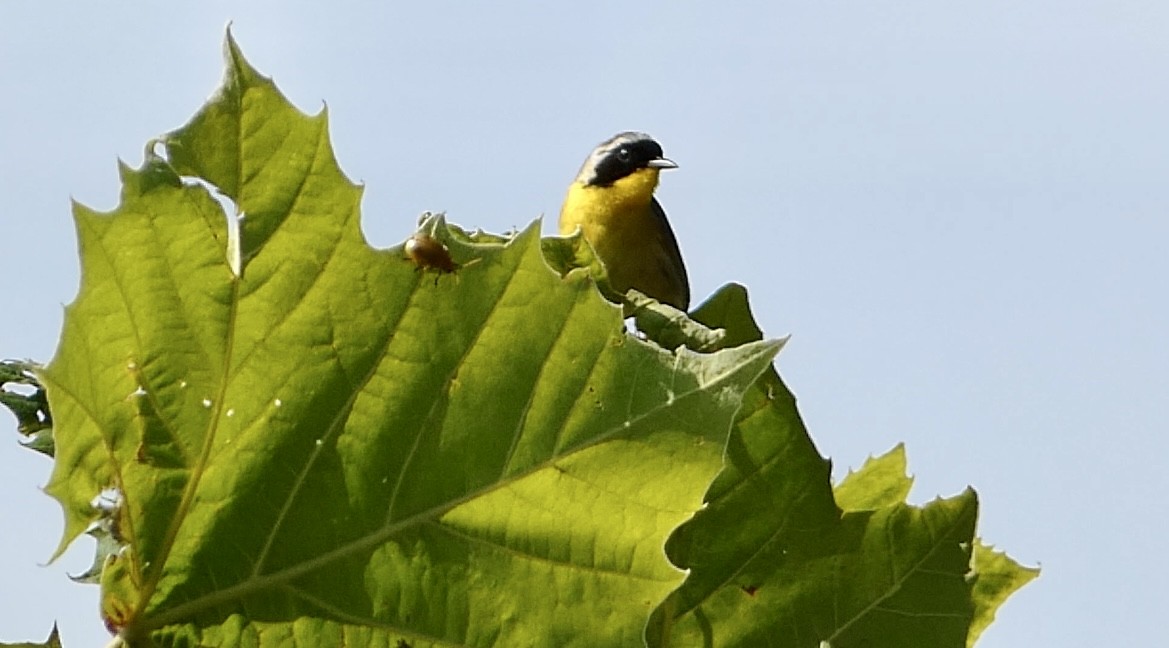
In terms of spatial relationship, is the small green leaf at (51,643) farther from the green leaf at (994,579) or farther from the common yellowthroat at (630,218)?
the common yellowthroat at (630,218)

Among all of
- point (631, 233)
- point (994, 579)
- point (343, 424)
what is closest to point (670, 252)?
point (631, 233)

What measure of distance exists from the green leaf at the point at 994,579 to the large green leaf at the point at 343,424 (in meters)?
1.19

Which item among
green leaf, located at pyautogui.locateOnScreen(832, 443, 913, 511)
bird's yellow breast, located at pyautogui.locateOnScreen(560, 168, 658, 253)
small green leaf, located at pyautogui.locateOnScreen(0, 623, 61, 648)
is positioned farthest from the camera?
bird's yellow breast, located at pyautogui.locateOnScreen(560, 168, 658, 253)

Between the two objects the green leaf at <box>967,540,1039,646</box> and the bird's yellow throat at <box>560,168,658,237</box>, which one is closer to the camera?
the green leaf at <box>967,540,1039,646</box>

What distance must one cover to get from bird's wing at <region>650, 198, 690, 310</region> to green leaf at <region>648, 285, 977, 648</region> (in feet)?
20.7

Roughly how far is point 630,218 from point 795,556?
6487 mm

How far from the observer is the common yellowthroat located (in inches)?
343

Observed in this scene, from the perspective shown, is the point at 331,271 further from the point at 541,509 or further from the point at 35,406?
the point at 35,406

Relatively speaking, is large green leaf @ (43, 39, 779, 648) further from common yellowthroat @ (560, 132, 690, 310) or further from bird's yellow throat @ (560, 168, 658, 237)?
bird's yellow throat @ (560, 168, 658, 237)

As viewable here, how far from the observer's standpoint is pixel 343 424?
1.93m

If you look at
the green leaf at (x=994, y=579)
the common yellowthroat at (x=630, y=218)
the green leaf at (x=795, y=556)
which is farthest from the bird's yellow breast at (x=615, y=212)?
the green leaf at (x=795, y=556)

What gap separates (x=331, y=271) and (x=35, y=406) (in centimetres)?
64

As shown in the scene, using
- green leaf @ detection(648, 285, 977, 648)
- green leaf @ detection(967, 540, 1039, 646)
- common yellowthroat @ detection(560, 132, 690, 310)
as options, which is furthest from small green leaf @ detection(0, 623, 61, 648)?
common yellowthroat @ detection(560, 132, 690, 310)

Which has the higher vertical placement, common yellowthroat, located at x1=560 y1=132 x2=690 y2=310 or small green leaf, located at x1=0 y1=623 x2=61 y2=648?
common yellowthroat, located at x1=560 y1=132 x2=690 y2=310
